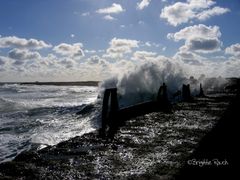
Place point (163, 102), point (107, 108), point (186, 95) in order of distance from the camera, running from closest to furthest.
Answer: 1. point (107, 108)
2. point (163, 102)
3. point (186, 95)

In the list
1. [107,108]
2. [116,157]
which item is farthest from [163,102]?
[116,157]

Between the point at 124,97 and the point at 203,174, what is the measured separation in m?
30.0

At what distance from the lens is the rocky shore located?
157 inches

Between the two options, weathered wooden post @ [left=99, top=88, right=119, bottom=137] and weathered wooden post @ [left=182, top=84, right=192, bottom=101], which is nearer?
weathered wooden post @ [left=99, top=88, right=119, bottom=137]

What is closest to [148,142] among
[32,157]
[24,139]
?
[32,157]

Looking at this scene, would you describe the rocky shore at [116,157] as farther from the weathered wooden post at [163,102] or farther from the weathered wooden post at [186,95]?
the weathered wooden post at [186,95]

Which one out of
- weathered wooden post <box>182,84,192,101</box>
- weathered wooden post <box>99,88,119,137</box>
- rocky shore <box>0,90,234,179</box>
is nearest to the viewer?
rocky shore <box>0,90,234,179</box>

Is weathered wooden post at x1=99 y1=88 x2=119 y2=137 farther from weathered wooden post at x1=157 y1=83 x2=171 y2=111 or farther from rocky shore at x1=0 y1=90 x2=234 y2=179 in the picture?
weathered wooden post at x1=157 y1=83 x2=171 y2=111

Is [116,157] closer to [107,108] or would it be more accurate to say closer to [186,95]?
→ [107,108]

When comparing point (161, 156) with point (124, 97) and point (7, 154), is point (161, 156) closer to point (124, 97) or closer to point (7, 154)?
point (7, 154)

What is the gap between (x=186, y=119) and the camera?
8.82 metres

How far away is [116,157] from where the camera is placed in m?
4.77

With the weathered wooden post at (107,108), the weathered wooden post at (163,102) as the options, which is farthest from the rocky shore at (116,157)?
the weathered wooden post at (163,102)

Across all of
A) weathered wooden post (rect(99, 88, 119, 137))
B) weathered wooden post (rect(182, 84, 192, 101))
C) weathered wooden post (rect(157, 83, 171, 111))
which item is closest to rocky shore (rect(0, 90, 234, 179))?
weathered wooden post (rect(99, 88, 119, 137))
